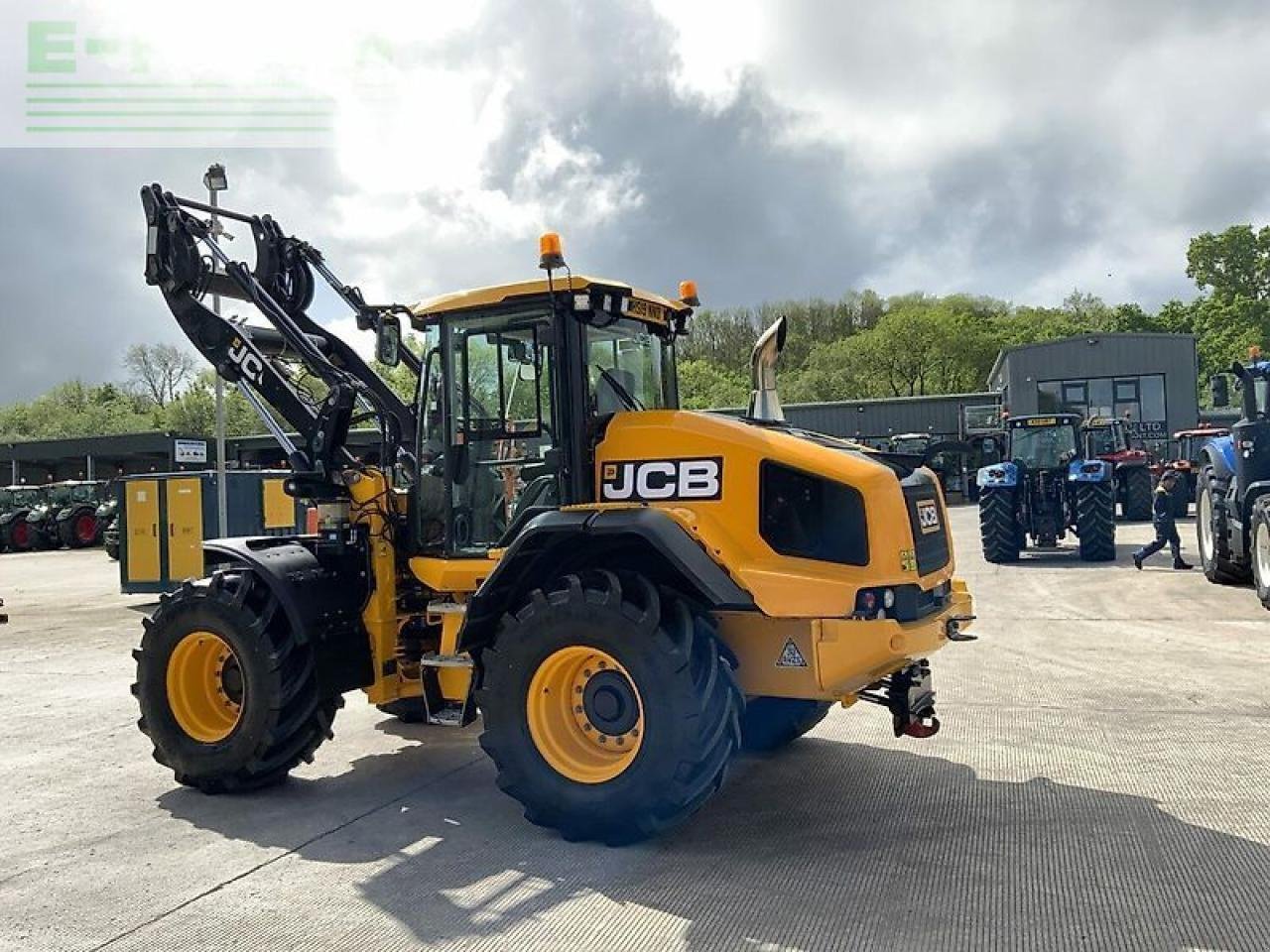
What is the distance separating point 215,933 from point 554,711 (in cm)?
171

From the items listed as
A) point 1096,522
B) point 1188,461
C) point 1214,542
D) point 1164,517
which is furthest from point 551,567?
point 1188,461

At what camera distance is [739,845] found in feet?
16.1

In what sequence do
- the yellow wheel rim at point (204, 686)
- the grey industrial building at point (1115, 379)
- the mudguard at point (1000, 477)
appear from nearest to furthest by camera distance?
the yellow wheel rim at point (204, 686) < the mudguard at point (1000, 477) < the grey industrial building at point (1115, 379)

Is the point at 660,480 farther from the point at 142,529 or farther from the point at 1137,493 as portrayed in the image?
the point at 1137,493

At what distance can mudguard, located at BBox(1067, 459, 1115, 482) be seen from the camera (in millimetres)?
16797

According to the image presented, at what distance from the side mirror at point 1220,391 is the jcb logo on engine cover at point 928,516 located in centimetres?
898

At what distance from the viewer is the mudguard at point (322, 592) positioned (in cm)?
586

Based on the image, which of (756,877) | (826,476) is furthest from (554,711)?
(826,476)

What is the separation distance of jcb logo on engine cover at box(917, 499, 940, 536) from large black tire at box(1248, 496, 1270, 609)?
7.87 meters

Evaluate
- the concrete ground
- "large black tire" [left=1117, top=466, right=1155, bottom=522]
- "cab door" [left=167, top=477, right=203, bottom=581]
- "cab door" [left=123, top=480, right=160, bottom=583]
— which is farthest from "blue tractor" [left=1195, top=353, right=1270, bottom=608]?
"cab door" [left=123, top=480, right=160, bottom=583]

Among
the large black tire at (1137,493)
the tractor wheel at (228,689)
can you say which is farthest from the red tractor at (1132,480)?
the tractor wheel at (228,689)

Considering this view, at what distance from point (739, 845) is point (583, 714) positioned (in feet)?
3.01

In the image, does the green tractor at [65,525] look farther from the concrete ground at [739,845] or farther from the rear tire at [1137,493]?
the rear tire at [1137,493]

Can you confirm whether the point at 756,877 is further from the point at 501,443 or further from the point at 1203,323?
the point at 1203,323
